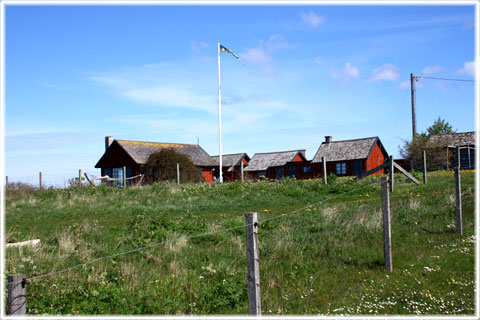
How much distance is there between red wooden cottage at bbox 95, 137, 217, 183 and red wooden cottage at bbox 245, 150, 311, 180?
5.27 meters

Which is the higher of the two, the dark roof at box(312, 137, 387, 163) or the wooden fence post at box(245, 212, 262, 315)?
the dark roof at box(312, 137, 387, 163)

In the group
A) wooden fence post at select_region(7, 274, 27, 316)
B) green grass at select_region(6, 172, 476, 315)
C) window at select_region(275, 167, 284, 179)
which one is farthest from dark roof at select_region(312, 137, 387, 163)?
wooden fence post at select_region(7, 274, 27, 316)

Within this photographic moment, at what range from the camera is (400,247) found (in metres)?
9.52

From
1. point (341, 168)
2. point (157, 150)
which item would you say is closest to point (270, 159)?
point (341, 168)

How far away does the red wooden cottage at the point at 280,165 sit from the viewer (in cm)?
5162

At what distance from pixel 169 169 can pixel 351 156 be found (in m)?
20.1

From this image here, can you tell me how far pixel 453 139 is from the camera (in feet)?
147

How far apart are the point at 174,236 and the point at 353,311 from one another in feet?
16.9

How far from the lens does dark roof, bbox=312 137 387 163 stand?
4688 centimetres

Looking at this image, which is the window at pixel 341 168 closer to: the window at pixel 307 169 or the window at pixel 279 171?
the window at pixel 307 169

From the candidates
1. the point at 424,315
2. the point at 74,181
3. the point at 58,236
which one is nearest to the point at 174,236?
the point at 58,236

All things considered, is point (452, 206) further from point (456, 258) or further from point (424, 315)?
point (424, 315)

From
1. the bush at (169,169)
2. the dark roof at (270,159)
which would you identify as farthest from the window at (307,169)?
the bush at (169,169)

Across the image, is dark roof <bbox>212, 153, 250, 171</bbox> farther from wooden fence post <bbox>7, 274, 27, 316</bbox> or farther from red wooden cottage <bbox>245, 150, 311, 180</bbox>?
wooden fence post <bbox>7, 274, 27, 316</bbox>
